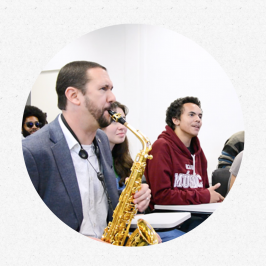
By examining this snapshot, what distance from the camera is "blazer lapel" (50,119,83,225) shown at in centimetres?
168

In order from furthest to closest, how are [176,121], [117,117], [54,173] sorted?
[176,121] < [117,117] < [54,173]

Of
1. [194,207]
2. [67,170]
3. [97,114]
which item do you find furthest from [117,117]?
[194,207]

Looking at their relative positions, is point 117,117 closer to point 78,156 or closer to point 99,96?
point 99,96

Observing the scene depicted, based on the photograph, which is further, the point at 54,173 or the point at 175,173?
the point at 175,173

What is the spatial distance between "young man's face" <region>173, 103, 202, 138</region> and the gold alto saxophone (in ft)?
0.70

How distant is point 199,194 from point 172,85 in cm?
60

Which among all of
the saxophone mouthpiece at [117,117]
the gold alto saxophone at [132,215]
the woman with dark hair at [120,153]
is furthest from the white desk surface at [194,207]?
the saxophone mouthpiece at [117,117]

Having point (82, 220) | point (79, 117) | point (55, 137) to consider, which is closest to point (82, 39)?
point (79, 117)

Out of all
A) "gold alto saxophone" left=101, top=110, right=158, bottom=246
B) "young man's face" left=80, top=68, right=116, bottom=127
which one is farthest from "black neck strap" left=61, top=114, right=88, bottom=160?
"gold alto saxophone" left=101, top=110, right=158, bottom=246

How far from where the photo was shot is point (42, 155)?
65.7 inches

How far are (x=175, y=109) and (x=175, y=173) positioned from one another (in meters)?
0.34

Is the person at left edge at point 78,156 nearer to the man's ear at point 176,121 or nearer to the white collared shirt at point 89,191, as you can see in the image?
the white collared shirt at point 89,191

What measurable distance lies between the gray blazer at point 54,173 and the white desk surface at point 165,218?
0.37 metres

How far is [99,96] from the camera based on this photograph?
1.75m
